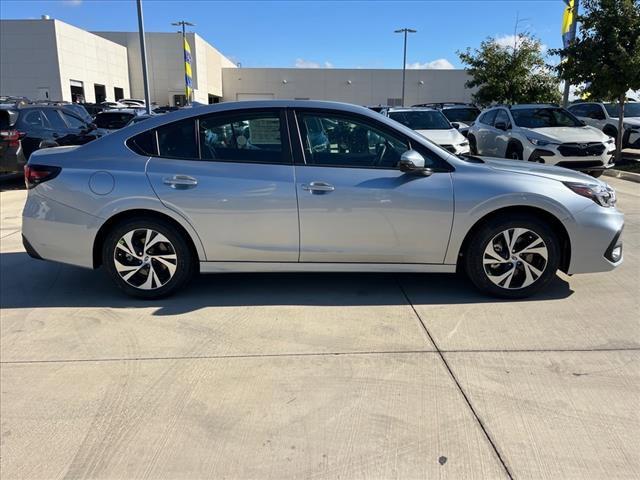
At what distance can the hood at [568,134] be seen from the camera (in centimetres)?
1059

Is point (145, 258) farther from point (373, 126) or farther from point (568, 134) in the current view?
point (568, 134)

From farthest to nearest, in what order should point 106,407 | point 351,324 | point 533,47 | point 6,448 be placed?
point 533,47 < point 351,324 < point 106,407 < point 6,448

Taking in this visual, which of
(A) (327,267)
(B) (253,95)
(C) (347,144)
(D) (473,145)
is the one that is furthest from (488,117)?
(B) (253,95)

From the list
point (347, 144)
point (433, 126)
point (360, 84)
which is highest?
point (360, 84)

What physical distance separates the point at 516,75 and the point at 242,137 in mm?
21115

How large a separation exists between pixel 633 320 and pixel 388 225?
2060mm

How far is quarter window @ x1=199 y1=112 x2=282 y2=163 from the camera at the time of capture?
421cm

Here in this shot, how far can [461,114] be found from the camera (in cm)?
2047

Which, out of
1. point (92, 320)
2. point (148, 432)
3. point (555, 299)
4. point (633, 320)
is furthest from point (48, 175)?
point (633, 320)

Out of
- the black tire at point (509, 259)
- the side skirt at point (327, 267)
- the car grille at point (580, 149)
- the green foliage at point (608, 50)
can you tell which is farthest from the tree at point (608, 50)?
the side skirt at point (327, 267)

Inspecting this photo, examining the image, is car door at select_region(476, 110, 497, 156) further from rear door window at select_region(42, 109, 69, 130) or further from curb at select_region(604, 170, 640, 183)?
rear door window at select_region(42, 109, 69, 130)

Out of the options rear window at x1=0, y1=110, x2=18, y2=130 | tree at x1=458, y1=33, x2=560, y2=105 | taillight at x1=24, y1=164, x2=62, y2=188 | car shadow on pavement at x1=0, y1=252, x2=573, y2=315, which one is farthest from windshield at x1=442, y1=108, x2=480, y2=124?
taillight at x1=24, y1=164, x2=62, y2=188

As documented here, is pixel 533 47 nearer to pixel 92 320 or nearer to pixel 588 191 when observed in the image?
pixel 588 191

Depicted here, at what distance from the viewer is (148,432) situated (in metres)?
2.64
